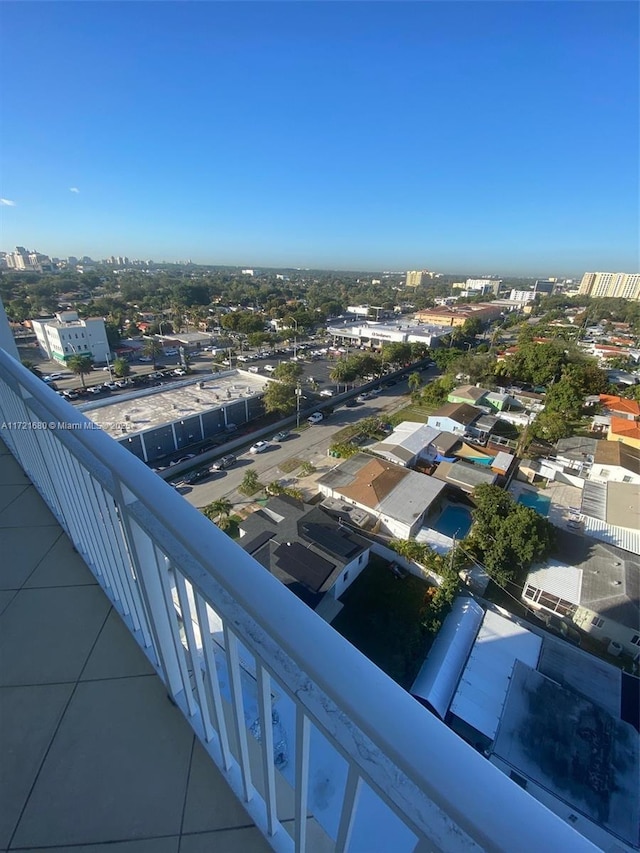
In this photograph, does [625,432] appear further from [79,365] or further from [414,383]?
[79,365]

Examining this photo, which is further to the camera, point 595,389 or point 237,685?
point 595,389

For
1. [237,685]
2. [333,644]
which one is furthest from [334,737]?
[237,685]

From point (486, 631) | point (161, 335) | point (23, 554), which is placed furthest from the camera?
point (161, 335)

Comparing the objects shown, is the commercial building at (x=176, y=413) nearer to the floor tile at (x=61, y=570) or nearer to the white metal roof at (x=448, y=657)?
the white metal roof at (x=448, y=657)

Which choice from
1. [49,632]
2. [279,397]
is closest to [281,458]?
[279,397]

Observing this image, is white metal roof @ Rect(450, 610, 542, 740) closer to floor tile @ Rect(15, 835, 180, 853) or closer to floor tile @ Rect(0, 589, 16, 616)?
floor tile @ Rect(15, 835, 180, 853)

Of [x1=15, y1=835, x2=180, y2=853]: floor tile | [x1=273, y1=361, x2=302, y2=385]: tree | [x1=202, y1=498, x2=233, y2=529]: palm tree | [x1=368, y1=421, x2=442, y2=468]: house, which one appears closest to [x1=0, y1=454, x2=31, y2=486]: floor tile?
[x1=15, y1=835, x2=180, y2=853]: floor tile

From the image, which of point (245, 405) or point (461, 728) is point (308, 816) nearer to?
point (461, 728)

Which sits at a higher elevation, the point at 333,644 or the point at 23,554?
the point at 333,644
